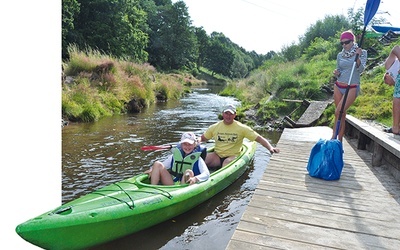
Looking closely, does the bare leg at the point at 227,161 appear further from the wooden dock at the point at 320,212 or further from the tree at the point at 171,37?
the tree at the point at 171,37

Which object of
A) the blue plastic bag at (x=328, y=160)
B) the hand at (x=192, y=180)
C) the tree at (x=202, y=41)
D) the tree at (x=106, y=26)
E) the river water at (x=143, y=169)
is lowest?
the river water at (x=143, y=169)

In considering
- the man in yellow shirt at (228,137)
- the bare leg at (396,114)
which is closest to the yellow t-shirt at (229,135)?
the man in yellow shirt at (228,137)

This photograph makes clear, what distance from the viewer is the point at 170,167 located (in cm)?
429

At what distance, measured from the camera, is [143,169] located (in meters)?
5.81

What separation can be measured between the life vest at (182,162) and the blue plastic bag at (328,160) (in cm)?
138

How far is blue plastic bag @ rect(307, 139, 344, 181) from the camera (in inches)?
142

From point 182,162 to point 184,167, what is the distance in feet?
0.22

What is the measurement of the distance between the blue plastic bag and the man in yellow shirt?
116 centimetres

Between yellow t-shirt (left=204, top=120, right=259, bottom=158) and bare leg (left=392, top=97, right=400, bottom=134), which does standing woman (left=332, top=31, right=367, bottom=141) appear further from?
yellow t-shirt (left=204, top=120, right=259, bottom=158)

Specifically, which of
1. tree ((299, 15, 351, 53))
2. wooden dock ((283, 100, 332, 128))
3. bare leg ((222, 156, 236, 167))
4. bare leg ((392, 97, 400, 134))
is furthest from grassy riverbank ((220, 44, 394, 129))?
tree ((299, 15, 351, 53))

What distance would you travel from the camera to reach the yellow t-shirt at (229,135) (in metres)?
4.98

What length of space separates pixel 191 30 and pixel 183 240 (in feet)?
151

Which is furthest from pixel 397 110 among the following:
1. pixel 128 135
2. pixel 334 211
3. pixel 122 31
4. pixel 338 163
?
pixel 122 31

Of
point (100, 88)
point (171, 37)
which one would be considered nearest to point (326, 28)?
point (100, 88)
